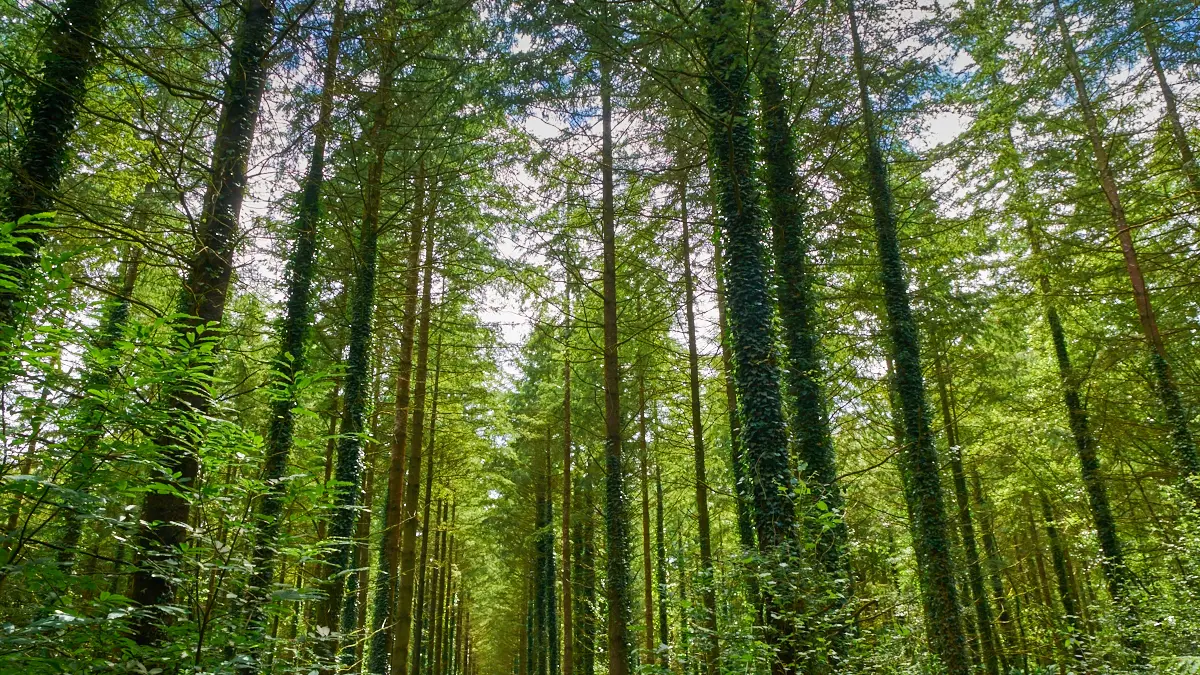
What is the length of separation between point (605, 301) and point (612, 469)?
10.2 ft

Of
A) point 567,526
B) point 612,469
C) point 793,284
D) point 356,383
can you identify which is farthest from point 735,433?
point 567,526

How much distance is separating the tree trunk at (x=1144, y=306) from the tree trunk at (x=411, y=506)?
46.5ft

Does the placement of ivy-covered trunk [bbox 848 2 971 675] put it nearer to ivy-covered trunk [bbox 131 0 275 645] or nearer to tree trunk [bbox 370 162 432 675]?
tree trunk [bbox 370 162 432 675]

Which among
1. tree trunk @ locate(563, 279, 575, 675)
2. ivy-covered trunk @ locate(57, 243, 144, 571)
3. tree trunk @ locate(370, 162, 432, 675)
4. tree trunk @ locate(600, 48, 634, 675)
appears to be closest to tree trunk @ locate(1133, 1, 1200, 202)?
tree trunk @ locate(600, 48, 634, 675)

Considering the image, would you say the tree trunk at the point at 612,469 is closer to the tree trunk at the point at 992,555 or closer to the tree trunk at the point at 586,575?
the tree trunk at the point at 586,575

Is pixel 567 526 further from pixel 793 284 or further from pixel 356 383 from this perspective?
pixel 793 284

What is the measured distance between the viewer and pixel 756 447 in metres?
7.53

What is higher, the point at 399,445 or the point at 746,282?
the point at 746,282

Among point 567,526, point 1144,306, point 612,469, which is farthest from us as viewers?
point 567,526

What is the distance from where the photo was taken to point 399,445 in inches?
409

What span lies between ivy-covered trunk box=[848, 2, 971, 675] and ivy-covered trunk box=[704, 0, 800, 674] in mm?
3515

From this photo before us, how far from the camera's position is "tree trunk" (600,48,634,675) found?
948 centimetres

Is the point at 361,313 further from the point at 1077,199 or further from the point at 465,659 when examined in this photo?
the point at 465,659

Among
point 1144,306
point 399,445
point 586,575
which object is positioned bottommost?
point 586,575
